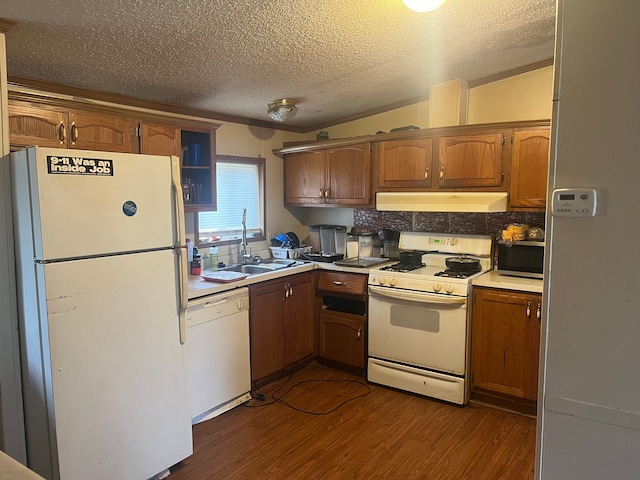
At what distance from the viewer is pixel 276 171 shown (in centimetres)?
441

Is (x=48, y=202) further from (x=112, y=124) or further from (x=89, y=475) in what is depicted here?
(x=89, y=475)

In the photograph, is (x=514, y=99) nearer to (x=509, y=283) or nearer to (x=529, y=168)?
(x=529, y=168)

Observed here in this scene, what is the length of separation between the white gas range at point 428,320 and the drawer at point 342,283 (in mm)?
120

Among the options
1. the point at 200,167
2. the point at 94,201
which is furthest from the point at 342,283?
the point at 94,201

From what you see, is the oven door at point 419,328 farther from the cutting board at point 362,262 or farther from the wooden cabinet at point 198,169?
the wooden cabinet at point 198,169

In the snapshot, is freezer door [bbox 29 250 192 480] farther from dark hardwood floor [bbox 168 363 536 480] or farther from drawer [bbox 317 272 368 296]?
drawer [bbox 317 272 368 296]

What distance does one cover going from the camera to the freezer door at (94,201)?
6.13 ft

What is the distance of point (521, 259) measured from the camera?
312 cm

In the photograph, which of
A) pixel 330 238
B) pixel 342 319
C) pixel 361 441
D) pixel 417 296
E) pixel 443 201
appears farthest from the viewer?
pixel 330 238

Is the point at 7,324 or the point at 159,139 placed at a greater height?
the point at 159,139

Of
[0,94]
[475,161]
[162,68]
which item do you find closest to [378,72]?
[475,161]

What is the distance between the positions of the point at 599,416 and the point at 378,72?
8.30 feet

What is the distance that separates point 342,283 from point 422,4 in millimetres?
2199

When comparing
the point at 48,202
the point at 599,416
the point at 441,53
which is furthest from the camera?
the point at 441,53
